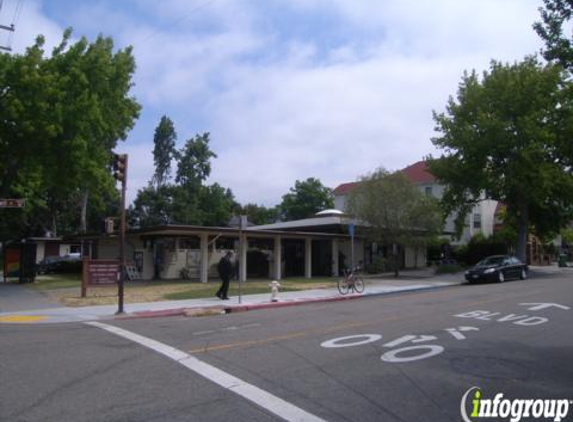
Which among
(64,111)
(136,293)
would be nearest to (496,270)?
(136,293)

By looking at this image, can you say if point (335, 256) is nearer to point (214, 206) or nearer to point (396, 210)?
point (396, 210)

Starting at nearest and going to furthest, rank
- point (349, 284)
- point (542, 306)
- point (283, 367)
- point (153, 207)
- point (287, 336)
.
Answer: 1. point (283, 367)
2. point (287, 336)
3. point (542, 306)
4. point (349, 284)
5. point (153, 207)

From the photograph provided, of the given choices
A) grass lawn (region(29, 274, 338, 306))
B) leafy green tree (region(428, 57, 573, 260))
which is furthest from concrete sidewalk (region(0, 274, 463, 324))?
leafy green tree (region(428, 57, 573, 260))

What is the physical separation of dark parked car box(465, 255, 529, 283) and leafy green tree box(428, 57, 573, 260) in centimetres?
719

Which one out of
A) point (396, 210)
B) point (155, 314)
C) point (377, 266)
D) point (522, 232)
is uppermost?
point (396, 210)

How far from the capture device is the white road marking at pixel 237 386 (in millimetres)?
5809

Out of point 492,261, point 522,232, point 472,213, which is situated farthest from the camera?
point 472,213

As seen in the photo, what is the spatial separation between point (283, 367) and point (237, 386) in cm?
125

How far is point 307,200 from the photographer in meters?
82.7

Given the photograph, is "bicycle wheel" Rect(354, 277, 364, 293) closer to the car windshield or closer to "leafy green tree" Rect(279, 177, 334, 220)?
the car windshield

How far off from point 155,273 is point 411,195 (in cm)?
1598

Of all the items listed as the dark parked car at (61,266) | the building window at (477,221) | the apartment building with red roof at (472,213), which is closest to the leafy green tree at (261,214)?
the apartment building with red roof at (472,213)

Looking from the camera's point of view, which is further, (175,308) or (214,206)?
(214,206)

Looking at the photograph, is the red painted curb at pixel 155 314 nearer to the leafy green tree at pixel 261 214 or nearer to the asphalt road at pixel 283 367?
the asphalt road at pixel 283 367
